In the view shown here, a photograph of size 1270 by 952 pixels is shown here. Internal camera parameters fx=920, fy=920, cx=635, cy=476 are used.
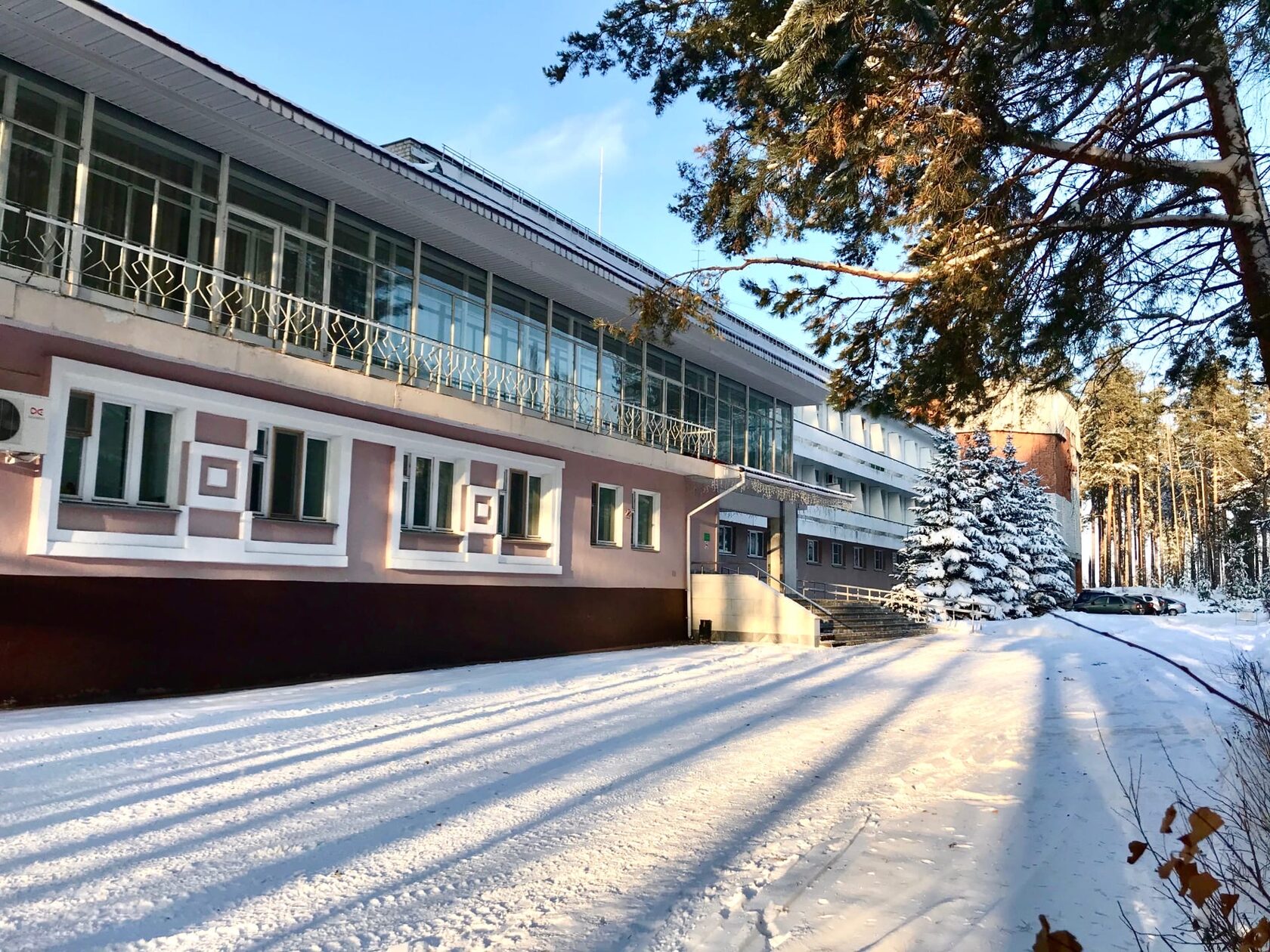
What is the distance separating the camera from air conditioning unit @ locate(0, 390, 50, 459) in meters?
9.42

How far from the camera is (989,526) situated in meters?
33.9

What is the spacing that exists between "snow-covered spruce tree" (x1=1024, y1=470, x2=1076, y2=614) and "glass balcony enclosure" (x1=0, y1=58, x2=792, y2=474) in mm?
25882

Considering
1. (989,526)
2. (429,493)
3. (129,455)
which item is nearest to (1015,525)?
(989,526)

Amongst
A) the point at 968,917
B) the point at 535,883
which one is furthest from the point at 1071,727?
the point at 535,883

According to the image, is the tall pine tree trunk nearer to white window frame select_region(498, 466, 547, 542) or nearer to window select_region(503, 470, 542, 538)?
white window frame select_region(498, 466, 547, 542)

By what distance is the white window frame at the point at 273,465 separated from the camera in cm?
1205

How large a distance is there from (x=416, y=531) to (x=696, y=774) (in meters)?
8.14

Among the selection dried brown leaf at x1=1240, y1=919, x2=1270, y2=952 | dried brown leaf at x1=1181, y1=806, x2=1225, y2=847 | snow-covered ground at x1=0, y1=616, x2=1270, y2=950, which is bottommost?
snow-covered ground at x1=0, y1=616, x2=1270, y2=950

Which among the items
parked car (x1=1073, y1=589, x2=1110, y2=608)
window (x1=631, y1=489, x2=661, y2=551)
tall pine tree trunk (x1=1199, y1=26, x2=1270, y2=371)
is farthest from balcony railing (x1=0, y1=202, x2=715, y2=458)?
parked car (x1=1073, y1=589, x2=1110, y2=608)

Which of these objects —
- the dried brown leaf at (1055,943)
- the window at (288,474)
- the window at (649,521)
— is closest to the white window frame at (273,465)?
the window at (288,474)

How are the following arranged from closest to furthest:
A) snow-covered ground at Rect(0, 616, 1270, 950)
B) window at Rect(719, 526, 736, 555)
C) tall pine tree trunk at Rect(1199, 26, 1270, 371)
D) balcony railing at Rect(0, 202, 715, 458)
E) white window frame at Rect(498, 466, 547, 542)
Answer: snow-covered ground at Rect(0, 616, 1270, 950) → tall pine tree trunk at Rect(1199, 26, 1270, 371) → balcony railing at Rect(0, 202, 715, 458) → white window frame at Rect(498, 466, 547, 542) → window at Rect(719, 526, 736, 555)

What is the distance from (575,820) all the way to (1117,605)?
3632cm

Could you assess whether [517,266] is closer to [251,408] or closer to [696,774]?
[251,408]

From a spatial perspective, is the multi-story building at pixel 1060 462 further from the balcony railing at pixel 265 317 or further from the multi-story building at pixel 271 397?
the balcony railing at pixel 265 317
